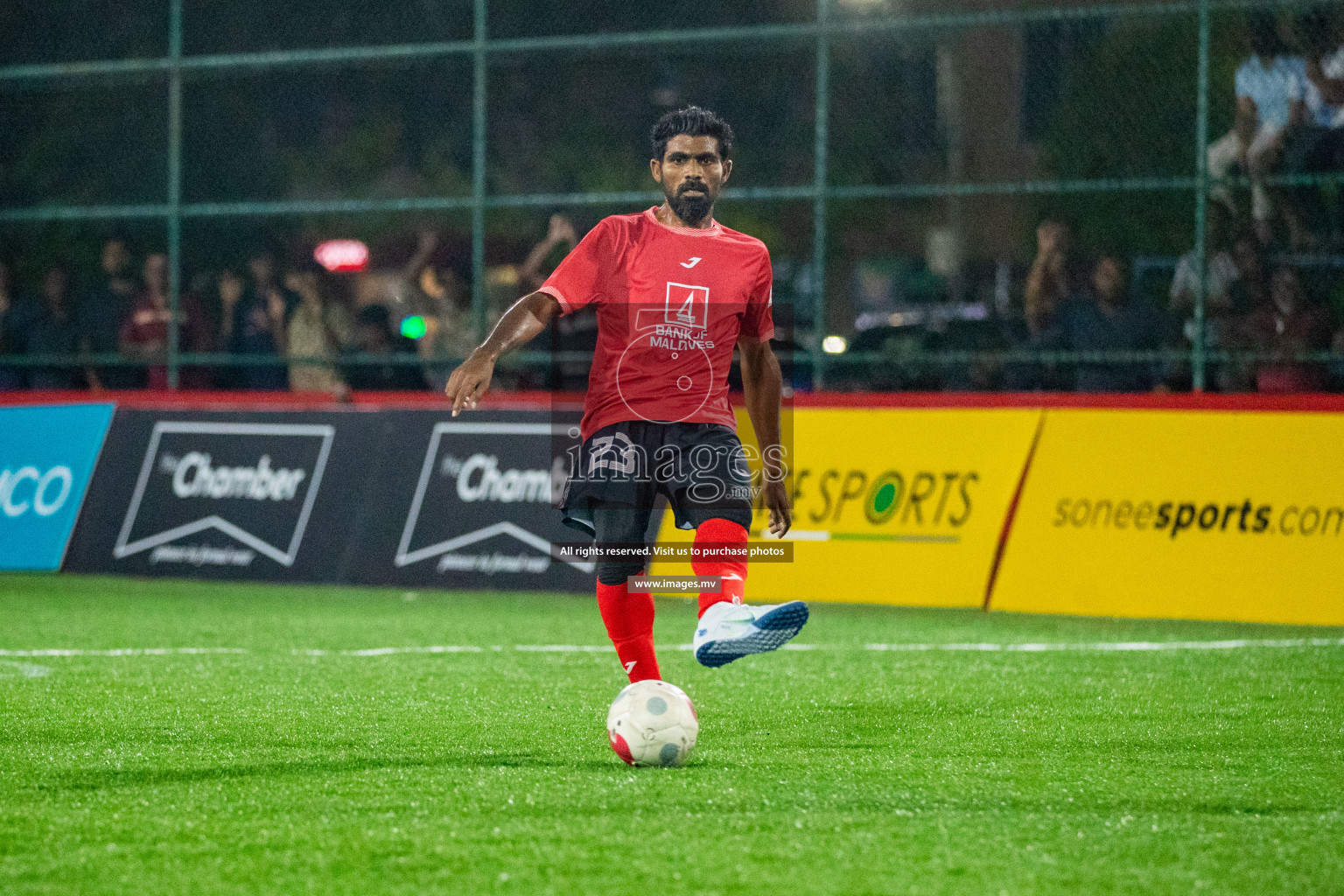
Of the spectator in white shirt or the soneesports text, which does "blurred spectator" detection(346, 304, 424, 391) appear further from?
the spectator in white shirt

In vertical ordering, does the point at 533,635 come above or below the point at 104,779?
below

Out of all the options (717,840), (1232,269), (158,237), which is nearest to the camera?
(717,840)

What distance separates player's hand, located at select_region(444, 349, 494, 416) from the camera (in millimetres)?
5441

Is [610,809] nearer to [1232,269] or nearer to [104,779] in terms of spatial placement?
[104,779]

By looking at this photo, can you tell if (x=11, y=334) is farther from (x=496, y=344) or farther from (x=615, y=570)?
(x=496, y=344)

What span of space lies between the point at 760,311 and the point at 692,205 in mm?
443

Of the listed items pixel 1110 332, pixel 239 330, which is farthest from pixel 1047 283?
pixel 239 330

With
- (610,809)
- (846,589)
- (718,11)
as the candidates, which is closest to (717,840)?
(610,809)

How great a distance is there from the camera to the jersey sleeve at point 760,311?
6133mm

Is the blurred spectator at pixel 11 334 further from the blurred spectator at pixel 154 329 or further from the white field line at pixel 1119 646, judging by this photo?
the white field line at pixel 1119 646

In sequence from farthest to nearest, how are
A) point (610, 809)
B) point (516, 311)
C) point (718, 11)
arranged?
point (718, 11), point (516, 311), point (610, 809)

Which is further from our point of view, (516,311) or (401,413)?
(401,413)

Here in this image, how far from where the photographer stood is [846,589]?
11.1m

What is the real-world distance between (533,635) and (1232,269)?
5.44 metres
